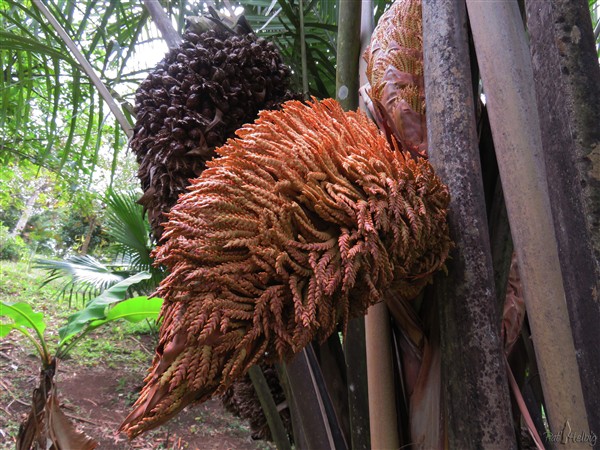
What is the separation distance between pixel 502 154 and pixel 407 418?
0.27m

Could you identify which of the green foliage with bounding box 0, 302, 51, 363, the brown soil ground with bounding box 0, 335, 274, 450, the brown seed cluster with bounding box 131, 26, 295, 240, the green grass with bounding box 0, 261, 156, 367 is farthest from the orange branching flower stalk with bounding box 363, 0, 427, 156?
the green grass with bounding box 0, 261, 156, 367

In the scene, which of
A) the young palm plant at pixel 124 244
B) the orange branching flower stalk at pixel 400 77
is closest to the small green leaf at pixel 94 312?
the young palm plant at pixel 124 244

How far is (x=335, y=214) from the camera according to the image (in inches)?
13.8

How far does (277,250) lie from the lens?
0.33 metres

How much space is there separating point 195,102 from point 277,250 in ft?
1.27

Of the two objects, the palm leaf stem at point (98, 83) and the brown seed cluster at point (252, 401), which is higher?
the palm leaf stem at point (98, 83)

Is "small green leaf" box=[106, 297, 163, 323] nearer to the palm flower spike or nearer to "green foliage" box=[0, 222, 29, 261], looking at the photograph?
the palm flower spike

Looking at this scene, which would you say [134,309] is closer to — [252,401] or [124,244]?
[252,401]

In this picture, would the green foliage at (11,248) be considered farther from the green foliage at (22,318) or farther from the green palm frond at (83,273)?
the green foliage at (22,318)

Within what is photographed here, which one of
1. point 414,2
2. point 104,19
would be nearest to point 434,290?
point 414,2

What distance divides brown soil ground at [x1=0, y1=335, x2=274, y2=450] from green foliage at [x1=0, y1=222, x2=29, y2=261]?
413cm

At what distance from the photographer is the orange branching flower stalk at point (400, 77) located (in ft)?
1.59

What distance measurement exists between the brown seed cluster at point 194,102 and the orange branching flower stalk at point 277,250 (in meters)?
0.25

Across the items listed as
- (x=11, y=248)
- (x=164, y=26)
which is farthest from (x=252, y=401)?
(x=11, y=248)
